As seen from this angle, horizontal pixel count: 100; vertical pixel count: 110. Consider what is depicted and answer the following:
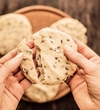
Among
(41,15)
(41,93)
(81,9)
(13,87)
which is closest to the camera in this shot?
(13,87)

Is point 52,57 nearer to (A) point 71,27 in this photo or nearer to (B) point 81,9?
(A) point 71,27

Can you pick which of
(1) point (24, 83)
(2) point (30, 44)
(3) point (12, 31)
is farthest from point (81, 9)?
(1) point (24, 83)

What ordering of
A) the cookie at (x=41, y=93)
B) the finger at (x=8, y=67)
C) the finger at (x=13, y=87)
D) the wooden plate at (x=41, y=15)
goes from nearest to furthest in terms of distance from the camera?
the finger at (x=8, y=67) < the finger at (x=13, y=87) < the cookie at (x=41, y=93) < the wooden plate at (x=41, y=15)

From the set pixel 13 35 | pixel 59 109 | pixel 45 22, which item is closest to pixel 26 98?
pixel 59 109

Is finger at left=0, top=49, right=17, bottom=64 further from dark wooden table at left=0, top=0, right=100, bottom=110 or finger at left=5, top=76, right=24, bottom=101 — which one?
dark wooden table at left=0, top=0, right=100, bottom=110

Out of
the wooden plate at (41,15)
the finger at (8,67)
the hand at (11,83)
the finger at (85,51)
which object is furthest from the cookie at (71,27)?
the finger at (8,67)

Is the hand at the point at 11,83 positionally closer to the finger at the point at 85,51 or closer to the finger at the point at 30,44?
the finger at the point at 30,44

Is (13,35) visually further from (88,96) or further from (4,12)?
(88,96)
